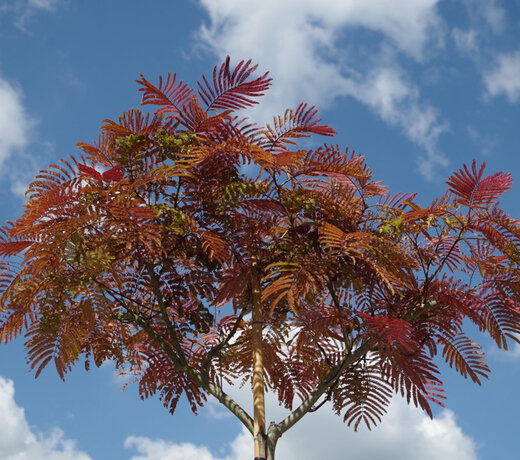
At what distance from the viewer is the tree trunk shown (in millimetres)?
4512

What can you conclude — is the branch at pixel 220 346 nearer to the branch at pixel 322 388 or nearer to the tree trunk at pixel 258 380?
the tree trunk at pixel 258 380

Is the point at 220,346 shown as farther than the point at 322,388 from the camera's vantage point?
Yes

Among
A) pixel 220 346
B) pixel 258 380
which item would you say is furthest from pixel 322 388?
pixel 220 346

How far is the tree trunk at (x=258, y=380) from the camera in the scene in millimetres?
4512

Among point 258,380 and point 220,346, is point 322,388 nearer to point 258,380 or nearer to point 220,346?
point 258,380

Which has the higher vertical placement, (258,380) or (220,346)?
(220,346)

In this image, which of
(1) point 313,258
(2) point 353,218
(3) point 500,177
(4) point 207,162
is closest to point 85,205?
(4) point 207,162

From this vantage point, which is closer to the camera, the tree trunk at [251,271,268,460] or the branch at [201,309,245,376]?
the tree trunk at [251,271,268,460]

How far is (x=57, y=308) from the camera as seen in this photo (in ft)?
14.8

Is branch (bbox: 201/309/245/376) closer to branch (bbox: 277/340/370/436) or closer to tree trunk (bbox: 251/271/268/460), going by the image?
tree trunk (bbox: 251/271/268/460)

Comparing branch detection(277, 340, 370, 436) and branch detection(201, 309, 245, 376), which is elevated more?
branch detection(201, 309, 245, 376)

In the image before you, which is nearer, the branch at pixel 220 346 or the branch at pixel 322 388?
the branch at pixel 322 388

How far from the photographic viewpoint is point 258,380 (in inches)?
185

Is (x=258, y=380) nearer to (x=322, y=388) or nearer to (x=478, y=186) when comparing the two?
(x=322, y=388)
